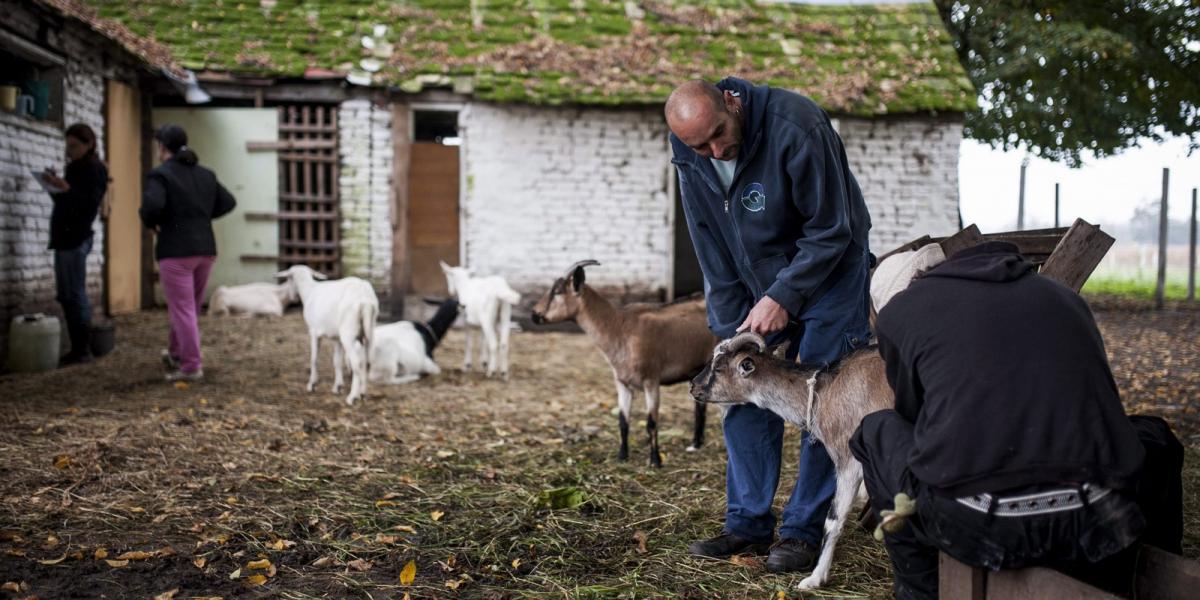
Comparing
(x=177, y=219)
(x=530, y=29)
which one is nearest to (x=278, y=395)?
(x=177, y=219)

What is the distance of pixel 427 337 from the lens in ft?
33.0

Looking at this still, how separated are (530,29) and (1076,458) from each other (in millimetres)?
13626

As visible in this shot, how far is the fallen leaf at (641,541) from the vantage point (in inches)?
169

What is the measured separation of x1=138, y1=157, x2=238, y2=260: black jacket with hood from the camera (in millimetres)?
8430

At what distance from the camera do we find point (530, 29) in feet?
49.4

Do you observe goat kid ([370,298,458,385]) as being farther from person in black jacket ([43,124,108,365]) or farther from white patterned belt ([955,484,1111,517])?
white patterned belt ([955,484,1111,517])

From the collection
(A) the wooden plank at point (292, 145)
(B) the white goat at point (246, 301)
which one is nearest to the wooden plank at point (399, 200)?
(A) the wooden plank at point (292, 145)

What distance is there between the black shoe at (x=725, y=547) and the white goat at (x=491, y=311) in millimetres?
5656

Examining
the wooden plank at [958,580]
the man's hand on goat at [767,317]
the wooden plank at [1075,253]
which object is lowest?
the wooden plank at [958,580]

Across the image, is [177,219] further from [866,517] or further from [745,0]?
[745,0]

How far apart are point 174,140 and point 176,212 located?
64cm

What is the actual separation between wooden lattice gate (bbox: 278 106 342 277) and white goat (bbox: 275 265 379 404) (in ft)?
19.8

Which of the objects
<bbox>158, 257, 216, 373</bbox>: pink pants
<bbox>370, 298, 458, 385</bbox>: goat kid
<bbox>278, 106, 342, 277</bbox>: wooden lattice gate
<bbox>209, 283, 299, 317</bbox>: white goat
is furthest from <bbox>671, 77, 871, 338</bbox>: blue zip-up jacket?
<bbox>209, 283, 299, 317</bbox>: white goat

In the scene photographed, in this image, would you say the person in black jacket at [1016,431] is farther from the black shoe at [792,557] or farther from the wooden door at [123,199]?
the wooden door at [123,199]
